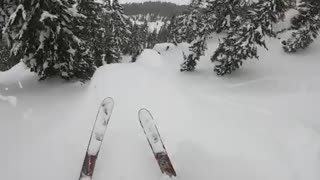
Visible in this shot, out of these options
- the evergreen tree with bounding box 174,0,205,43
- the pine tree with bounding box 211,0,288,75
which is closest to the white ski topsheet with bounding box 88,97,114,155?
the pine tree with bounding box 211,0,288,75

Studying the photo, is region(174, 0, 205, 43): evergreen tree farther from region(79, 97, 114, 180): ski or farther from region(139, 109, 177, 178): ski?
region(139, 109, 177, 178): ski

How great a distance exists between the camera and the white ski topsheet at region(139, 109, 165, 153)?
8562 mm

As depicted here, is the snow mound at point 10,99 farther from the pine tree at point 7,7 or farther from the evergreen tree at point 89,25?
the evergreen tree at point 89,25

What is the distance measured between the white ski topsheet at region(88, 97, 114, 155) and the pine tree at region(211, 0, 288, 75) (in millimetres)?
9916

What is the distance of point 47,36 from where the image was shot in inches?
542

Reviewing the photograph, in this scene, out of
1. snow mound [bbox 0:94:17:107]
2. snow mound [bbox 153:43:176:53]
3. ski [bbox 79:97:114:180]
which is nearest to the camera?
ski [bbox 79:97:114:180]

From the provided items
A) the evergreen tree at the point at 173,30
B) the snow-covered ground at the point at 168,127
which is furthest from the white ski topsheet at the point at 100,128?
the evergreen tree at the point at 173,30

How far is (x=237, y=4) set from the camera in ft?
72.5

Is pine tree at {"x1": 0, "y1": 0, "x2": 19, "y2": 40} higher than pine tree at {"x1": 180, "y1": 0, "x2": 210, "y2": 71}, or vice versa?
pine tree at {"x1": 0, "y1": 0, "x2": 19, "y2": 40}

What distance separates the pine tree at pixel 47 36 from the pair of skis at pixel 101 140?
5.00m

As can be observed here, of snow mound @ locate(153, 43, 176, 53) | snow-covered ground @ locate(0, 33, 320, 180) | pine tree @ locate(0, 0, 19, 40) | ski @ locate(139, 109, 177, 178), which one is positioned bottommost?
snow mound @ locate(153, 43, 176, 53)

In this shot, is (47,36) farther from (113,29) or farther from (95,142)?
(113,29)

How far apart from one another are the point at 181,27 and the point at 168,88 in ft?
112

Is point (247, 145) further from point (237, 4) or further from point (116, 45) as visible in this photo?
point (116, 45)
